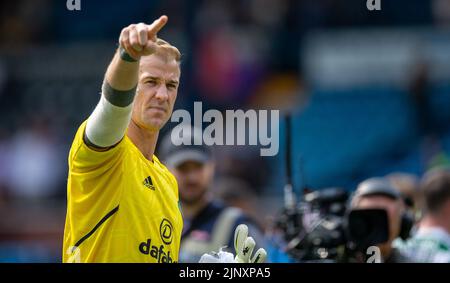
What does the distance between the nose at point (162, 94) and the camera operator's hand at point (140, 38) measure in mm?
534

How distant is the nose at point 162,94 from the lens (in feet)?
13.1

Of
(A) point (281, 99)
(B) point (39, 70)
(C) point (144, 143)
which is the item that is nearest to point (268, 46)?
(A) point (281, 99)

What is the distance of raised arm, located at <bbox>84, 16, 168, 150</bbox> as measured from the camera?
11.5 ft

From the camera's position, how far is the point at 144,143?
4113 millimetres

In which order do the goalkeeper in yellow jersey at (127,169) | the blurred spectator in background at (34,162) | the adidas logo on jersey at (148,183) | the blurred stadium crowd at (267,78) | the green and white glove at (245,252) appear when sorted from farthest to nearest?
1. the blurred stadium crowd at (267,78)
2. the blurred spectator in background at (34,162)
3. the green and white glove at (245,252)
4. the adidas logo on jersey at (148,183)
5. the goalkeeper in yellow jersey at (127,169)

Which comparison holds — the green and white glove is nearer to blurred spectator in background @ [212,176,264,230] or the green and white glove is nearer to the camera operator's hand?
the camera operator's hand

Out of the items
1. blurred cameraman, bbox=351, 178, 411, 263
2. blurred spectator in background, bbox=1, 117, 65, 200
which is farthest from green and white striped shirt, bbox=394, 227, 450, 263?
blurred spectator in background, bbox=1, 117, 65, 200

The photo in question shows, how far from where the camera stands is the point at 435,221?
684cm

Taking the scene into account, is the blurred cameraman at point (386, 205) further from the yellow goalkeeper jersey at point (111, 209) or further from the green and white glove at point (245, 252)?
the yellow goalkeeper jersey at point (111, 209)

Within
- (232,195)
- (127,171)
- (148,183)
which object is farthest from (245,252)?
(232,195)

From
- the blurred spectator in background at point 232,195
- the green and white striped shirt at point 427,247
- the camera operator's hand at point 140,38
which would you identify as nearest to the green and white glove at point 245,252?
the camera operator's hand at point 140,38

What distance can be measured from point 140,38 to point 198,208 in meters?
3.86

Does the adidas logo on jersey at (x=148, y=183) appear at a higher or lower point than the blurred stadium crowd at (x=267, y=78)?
lower

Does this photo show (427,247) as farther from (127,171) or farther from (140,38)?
(140,38)
